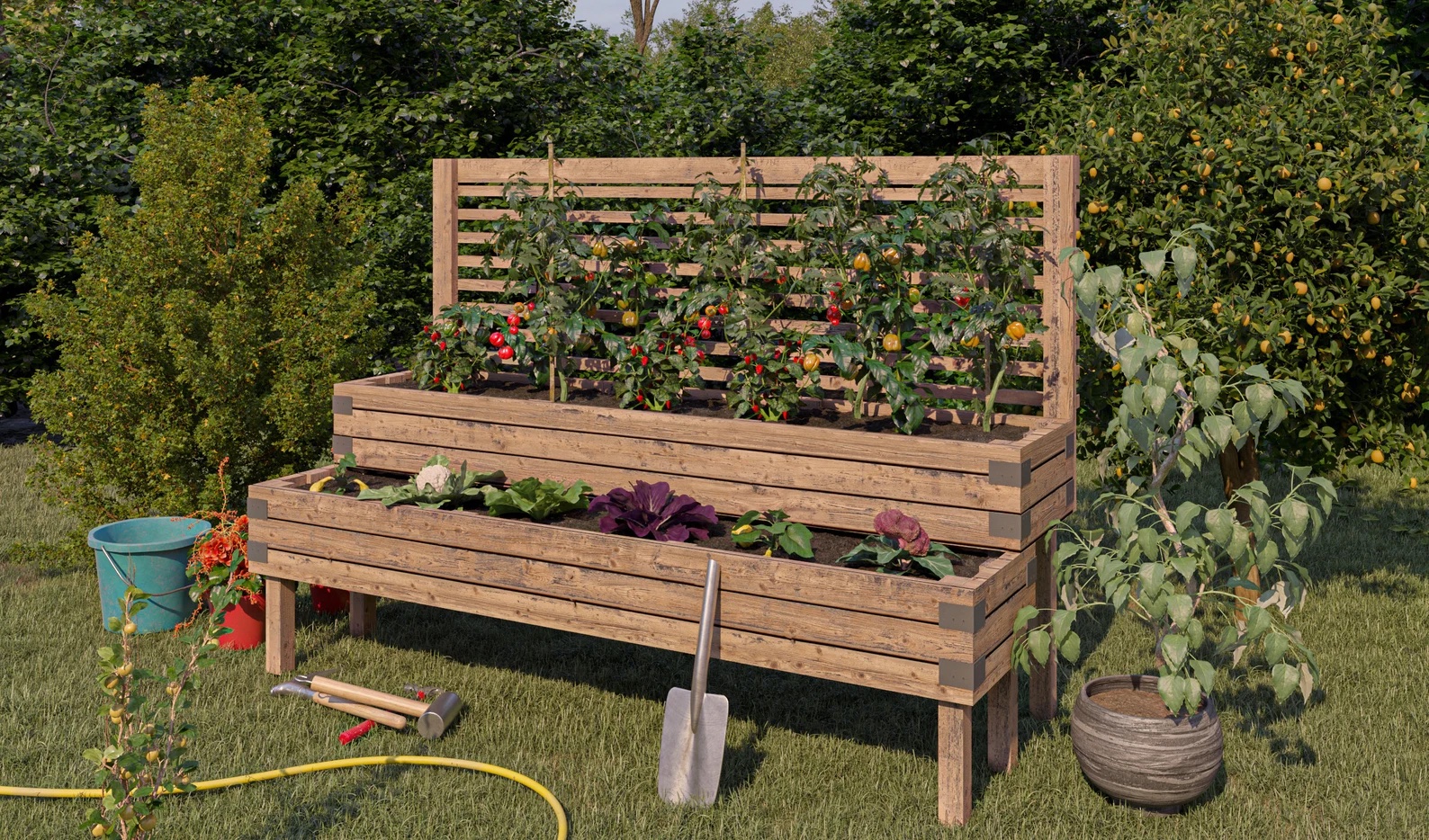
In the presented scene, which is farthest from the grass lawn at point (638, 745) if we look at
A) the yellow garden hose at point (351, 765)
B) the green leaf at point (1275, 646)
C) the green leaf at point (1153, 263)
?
the green leaf at point (1153, 263)

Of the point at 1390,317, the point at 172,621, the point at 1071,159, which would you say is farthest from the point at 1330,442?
the point at 172,621

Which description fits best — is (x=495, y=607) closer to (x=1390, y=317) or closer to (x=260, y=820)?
(x=260, y=820)

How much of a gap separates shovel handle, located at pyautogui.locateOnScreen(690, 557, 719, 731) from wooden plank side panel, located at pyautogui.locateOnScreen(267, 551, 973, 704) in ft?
0.34

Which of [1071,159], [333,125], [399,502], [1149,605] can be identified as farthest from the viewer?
[333,125]

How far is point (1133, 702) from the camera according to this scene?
3678 mm

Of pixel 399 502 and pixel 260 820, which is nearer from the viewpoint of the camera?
pixel 260 820

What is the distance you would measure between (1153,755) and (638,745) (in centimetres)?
161

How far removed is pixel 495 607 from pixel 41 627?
2.24 metres

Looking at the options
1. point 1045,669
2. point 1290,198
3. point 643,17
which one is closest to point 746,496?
point 1045,669

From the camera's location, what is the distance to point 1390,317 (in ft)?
14.9

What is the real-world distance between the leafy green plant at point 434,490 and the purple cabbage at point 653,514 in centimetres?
60

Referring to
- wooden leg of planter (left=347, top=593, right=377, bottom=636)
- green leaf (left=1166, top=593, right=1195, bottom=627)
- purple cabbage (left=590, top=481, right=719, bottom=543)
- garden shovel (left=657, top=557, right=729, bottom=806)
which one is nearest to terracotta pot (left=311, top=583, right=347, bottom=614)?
wooden leg of planter (left=347, top=593, right=377, bottom=636)

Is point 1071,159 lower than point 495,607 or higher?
higher

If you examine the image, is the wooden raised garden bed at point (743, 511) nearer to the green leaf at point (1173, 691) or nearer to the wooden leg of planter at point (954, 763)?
the wooden leg of planter at point (954, 763)
